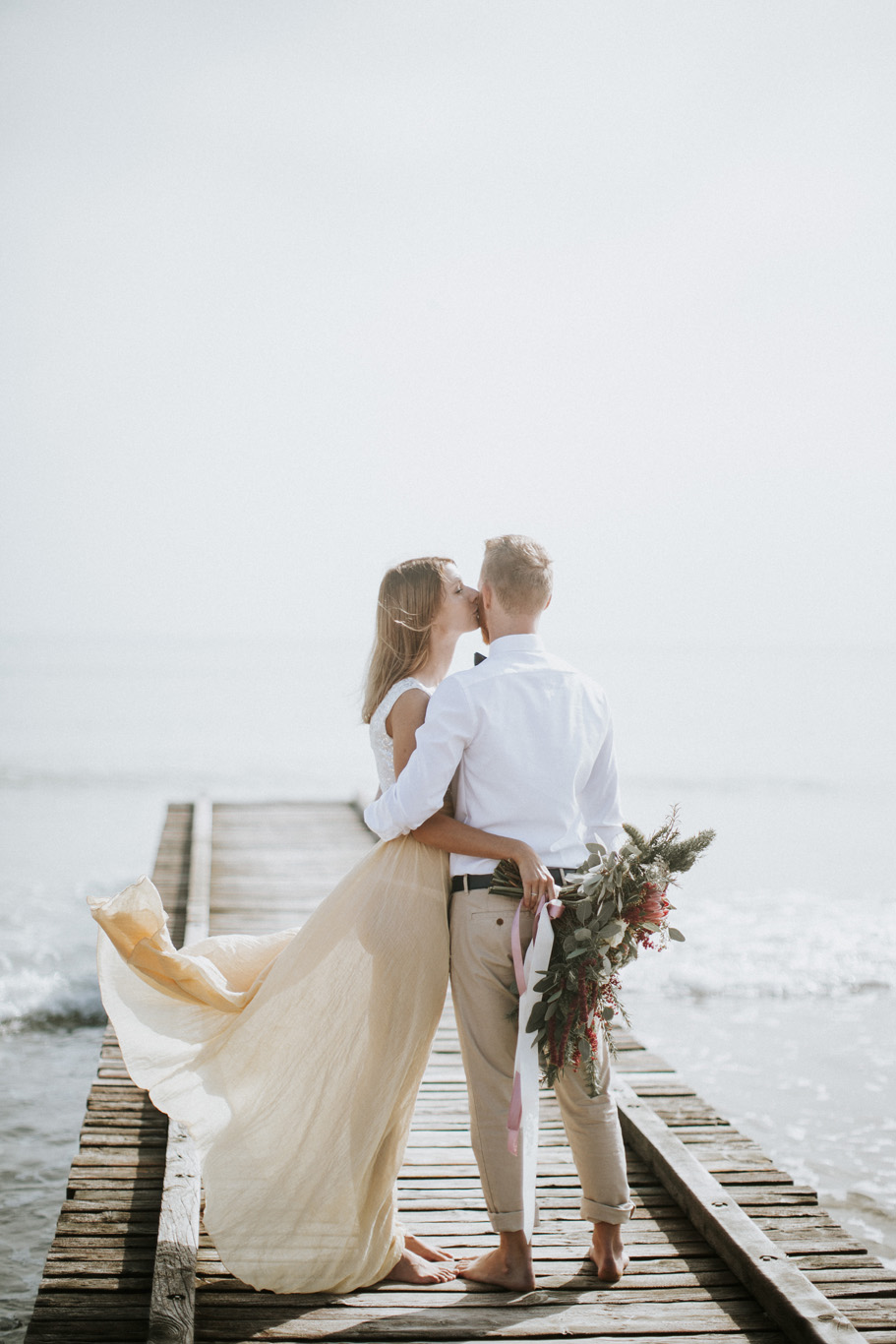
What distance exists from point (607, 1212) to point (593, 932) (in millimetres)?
869

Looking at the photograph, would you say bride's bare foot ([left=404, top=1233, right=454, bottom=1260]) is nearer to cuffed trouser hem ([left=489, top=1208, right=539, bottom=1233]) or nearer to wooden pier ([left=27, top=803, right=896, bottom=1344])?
wooden pier ([left=27, top=803, right=896, bottom=1344])

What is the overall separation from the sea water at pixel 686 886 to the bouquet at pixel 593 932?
352 mm

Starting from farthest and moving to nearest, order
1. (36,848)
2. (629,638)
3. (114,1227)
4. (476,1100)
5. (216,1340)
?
(629,638) → (36,848) → (114,1227) → (476,1100) → (216,1340)

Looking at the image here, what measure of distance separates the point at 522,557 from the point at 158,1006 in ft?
5.60

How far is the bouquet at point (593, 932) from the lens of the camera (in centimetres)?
299

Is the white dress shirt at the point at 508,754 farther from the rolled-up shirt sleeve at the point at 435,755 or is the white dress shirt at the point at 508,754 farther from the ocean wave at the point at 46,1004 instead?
the ocean wave at the point at 46,1004

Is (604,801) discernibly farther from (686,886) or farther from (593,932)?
(686,886)

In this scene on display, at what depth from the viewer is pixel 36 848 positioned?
52.5 feet

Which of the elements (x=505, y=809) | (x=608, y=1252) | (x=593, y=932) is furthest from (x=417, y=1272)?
(x=505, y=809)

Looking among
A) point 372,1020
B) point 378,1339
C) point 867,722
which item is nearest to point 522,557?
point 372,1020

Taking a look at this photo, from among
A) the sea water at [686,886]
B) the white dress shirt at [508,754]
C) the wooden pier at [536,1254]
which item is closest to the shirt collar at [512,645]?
the white dress shirt at [508,754]

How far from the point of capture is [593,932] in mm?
3002

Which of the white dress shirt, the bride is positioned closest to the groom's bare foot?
the bride

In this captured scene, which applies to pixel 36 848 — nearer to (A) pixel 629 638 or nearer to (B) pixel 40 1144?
(B) pixel 40 1144
